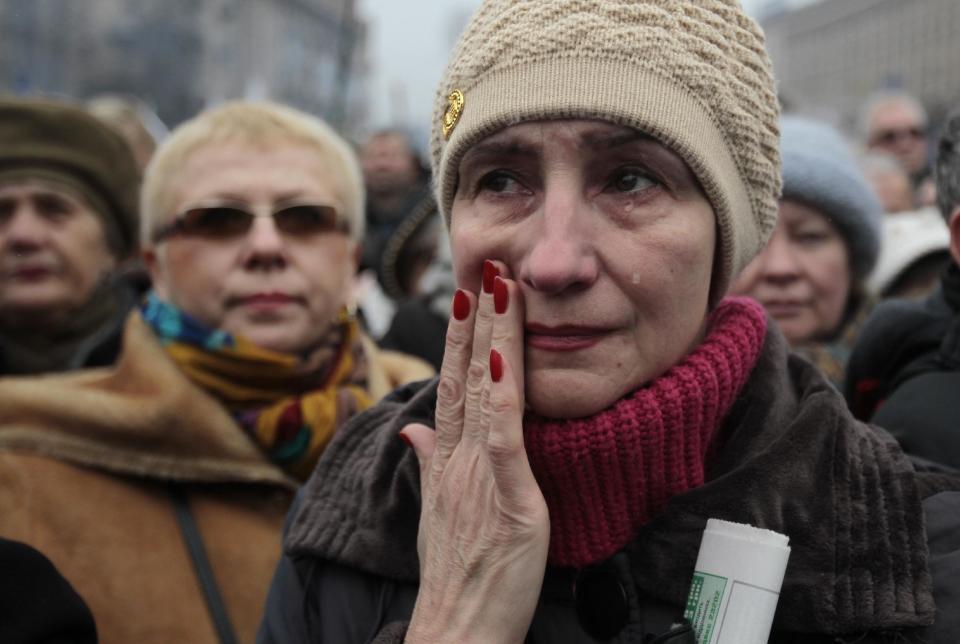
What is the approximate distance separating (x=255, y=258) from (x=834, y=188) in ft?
5.94

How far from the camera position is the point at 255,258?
3014 mm

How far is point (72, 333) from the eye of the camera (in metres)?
3.61

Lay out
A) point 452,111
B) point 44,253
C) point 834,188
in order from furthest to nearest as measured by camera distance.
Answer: point 44,253, point 834,188, point 452,111

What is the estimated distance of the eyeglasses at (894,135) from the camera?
7.30 metres

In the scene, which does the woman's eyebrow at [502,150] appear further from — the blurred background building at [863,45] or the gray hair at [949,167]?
the blurred background building at [863,45]

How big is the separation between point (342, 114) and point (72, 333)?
621 cm

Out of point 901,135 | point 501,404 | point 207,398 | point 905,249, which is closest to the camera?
point 501,404

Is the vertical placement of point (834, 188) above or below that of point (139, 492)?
above

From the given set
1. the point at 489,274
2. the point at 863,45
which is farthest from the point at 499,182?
the point at 863,45

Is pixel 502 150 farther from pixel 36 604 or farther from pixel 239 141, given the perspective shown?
pixel 239 141

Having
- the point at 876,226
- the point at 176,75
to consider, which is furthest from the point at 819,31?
the point at 876,226

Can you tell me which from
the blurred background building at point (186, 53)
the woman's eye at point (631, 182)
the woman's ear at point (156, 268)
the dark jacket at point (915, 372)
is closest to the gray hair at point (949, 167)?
the dark jacket at point (915, 372)

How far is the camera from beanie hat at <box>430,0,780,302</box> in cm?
172

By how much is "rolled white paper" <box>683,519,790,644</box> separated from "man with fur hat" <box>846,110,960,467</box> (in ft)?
1.99
